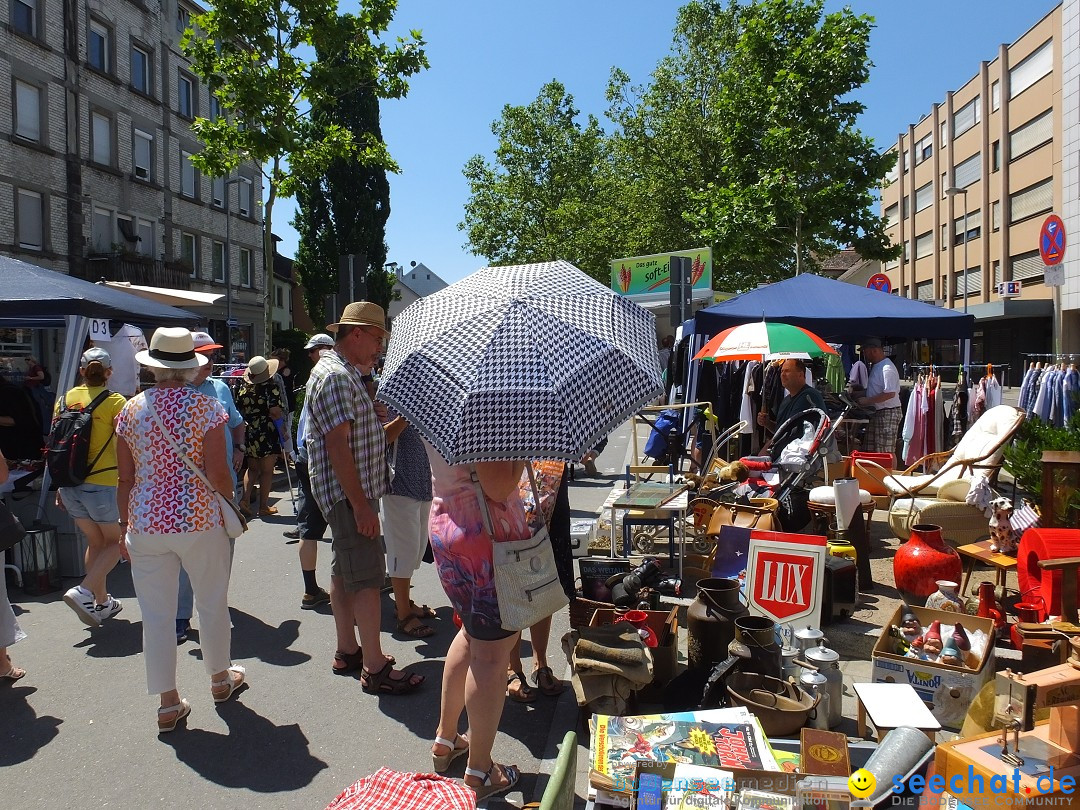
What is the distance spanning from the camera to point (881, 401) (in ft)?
33.6

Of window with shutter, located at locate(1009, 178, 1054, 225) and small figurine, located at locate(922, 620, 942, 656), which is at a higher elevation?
window with shutter, located at locate(1009, 178, 1054, 225)

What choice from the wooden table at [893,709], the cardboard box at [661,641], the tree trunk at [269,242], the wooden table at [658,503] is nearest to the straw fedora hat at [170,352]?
the cardboard box at [661,641]

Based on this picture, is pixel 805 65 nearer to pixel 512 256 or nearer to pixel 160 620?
pixel 160 620

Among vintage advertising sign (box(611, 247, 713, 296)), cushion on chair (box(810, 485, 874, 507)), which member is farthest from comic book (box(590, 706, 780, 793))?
vintage advertising sign (box(611, 247, 713, 296))

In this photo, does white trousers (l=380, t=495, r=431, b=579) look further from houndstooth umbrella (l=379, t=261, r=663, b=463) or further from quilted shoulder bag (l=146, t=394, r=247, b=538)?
houndstooth umbrella (l=379, t=261, r=663, b=463)

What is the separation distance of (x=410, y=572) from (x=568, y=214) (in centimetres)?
3223

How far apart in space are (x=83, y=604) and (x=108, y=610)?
0.85 ft

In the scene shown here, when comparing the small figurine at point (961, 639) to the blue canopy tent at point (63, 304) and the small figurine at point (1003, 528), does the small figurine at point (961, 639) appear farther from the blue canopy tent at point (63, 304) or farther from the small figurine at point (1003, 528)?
the blue canopy tent at point (63, 304)

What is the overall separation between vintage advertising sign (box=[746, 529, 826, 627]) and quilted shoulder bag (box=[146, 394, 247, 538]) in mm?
2864

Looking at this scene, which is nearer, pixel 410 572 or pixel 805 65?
pixel 410 572

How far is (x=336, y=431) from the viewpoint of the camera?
391 cm

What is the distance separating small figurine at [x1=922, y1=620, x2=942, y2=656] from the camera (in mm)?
3641

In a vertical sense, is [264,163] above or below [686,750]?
above

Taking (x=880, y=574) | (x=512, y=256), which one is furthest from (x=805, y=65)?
(x=512, y=256)
